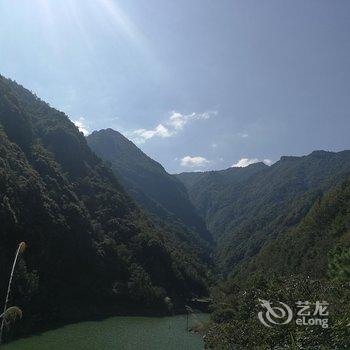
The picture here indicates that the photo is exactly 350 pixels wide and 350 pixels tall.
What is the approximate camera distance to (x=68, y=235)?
252 ft

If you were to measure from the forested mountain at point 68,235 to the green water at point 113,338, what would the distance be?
4.47 meters

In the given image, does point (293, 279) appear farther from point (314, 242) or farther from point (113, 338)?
point (314, 242)

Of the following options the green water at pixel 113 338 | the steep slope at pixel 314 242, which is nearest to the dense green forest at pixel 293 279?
the steep slope at pixel 314 242

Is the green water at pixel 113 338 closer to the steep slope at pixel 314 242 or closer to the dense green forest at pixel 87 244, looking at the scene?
the dense green forest at pixel 87 244

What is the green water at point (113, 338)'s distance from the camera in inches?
1751

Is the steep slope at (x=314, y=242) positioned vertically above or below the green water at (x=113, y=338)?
above

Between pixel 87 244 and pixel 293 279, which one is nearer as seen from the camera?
pixel 293 279

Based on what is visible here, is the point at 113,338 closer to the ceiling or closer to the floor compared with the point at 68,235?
closer to the floor

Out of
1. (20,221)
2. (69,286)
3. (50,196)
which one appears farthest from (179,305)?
(20,221)

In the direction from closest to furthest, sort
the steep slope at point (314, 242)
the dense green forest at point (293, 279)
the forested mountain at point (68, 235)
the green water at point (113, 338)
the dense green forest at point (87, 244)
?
the dense green forest at point (293, 279), the green water at point (113, 338), the dense green forest at point (87, 244), the forested mountain at point (68, 235), the steep slope at point (314, 242)

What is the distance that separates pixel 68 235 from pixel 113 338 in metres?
30.1

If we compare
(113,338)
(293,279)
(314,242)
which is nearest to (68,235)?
(113,338)

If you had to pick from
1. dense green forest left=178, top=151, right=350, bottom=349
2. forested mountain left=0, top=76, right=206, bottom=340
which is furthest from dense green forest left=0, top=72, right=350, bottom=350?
dense green forest left=178, top=151, right=350, bottom=349

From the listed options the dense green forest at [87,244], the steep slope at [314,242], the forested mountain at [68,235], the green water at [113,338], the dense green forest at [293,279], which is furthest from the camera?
the steep slope at [314,242]
